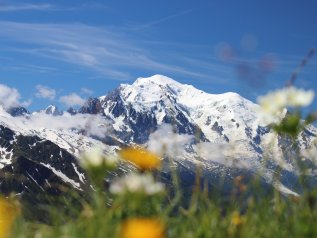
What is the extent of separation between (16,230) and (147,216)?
1.18m

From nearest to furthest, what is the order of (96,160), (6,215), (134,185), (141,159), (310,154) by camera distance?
1. (6,215)
2. (134,185)
3. (96,160)
4. (141,159)
5. (310,154)

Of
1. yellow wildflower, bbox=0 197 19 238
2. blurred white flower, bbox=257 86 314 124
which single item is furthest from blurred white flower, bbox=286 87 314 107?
yellow wildflower, bbox=0 197 19 238

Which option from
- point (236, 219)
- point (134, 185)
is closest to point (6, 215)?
point (134, 185)

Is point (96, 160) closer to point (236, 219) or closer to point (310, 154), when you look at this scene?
point (236, 219)

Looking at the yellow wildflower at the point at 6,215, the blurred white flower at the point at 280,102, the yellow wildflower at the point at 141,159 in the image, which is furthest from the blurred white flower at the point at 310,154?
the yellow wildflower at the point at 6,215

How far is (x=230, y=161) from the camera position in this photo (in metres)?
7.64

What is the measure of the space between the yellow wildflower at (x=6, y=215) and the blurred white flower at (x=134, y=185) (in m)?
0.87

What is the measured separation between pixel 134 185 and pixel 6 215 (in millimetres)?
1060

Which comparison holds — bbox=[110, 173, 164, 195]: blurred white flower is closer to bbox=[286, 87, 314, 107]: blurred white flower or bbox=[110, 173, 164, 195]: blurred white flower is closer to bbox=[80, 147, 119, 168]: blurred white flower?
bbox=[80, 147, 119, 168]: blurred white flower

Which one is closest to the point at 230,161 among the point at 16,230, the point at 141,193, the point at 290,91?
the point at 290,91

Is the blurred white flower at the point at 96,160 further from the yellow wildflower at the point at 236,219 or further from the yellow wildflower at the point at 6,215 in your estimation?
the yellow wildflower at the point at 236,219

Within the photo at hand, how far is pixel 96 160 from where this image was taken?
5.09m

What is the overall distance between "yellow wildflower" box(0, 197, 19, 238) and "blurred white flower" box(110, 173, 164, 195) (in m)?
0.87

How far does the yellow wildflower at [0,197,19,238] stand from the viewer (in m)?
4.39
